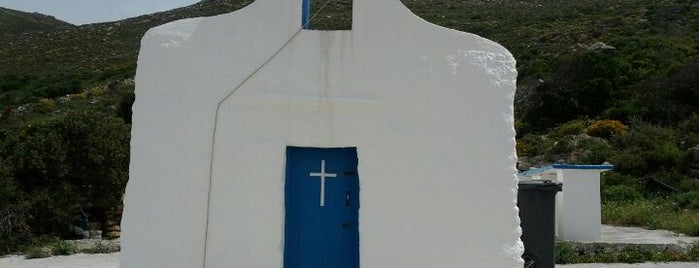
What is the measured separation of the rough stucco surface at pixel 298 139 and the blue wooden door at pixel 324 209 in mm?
291

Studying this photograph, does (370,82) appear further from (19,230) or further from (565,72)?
(565,72)

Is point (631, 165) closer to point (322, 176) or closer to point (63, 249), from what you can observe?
point (63, 249)

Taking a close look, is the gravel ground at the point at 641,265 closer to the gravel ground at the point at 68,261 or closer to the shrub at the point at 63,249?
the gravel ground at the point at 68,261

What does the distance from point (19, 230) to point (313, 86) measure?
9.43 m

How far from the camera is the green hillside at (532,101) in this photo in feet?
49.7

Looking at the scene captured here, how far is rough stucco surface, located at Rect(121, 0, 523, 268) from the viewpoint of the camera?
6.88 m

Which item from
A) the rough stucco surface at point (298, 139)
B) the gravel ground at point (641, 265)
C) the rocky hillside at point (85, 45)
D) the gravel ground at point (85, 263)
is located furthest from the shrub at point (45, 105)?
the rough stucco surface at point (298, 139)

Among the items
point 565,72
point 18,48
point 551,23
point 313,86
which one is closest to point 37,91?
point 18,48

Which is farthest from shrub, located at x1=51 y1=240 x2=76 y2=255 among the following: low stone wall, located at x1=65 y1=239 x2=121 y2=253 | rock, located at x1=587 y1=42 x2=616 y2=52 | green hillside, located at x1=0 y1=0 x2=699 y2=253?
rock, located at x1=587 y1=42 x2=616 y2=52

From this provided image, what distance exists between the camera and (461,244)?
22.8 ft

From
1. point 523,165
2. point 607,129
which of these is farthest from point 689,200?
point 607,129

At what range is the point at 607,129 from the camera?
27.8 m

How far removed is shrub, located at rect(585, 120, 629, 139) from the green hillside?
0.05 metres

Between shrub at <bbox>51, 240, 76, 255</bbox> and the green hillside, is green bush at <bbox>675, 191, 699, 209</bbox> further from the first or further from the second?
shrub at <bbox>51, 240, 76, 255</bbox>
